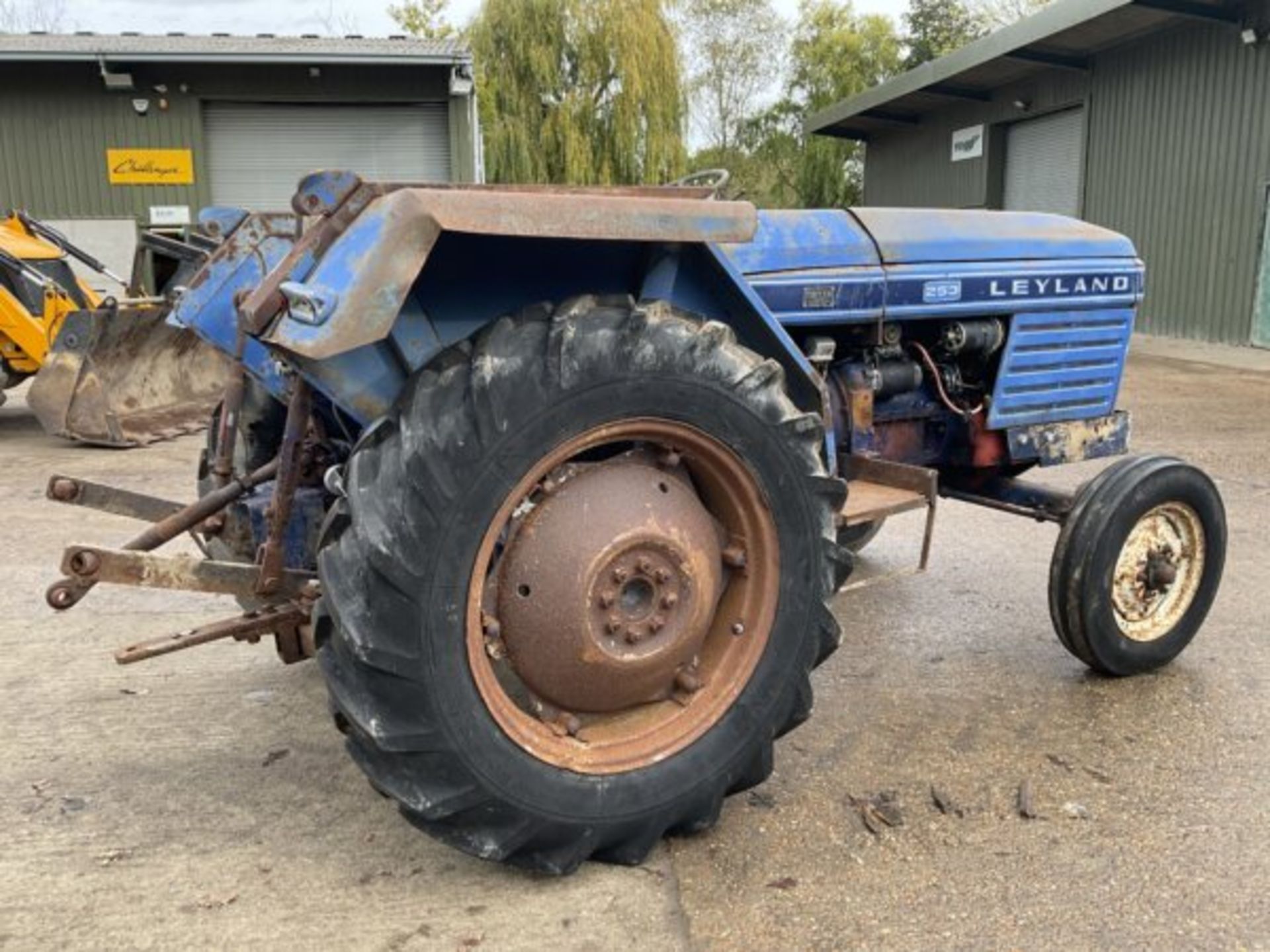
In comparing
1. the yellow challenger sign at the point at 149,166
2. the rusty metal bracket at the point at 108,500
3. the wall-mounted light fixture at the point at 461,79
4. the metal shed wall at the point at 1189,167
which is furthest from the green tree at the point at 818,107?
the rusty metal bracket at the point at 108,500

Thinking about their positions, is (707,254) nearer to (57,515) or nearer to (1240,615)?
(1240,615)

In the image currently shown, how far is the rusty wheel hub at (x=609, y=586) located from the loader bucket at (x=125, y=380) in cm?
601

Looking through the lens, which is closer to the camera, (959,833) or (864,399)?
(959,833)

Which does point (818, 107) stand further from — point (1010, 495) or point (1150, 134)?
point (1010, 495)

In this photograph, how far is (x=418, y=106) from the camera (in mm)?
18125

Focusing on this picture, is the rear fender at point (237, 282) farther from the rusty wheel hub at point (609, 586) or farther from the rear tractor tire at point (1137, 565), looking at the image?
the rear tractor tire at point (1137, 565)

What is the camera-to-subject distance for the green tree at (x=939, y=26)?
35.5 metres

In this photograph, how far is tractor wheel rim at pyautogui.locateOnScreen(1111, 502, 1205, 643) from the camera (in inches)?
149

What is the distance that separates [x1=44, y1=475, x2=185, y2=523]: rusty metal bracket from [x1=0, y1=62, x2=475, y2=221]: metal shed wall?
50.7 feet

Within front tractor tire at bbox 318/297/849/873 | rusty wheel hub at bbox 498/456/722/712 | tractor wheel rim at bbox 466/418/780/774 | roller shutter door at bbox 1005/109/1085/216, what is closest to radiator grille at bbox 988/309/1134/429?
front tractor tire at bbox 318/297/849/873

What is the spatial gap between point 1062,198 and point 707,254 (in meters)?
18.8

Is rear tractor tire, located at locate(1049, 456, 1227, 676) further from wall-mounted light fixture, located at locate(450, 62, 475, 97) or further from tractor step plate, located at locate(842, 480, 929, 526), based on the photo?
wall-mounted light fixture, located at locate(450, 62, 475, 97)

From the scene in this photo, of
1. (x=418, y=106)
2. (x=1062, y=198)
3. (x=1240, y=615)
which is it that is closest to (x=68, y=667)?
A: (x=1240, y=615)

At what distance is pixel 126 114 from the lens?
17562 millimetres
